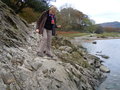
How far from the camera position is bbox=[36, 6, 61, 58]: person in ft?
30.7

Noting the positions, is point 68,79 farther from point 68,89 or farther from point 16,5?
point 16,5

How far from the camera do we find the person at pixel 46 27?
9.37 meters

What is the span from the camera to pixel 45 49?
33.8 ft

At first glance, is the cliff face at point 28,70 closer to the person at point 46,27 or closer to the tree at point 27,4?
the person at point 46,27

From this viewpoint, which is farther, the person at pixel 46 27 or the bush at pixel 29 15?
the bush at pixel 29 15

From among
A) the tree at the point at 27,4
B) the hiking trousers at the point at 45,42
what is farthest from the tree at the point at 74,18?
the hiking trousers at the point at 45,42

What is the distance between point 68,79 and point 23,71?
253cm

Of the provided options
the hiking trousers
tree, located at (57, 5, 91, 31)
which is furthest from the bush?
tree, located at (57, 5, 91, 31)

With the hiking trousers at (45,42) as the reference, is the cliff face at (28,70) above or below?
below

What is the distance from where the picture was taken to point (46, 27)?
970 centimetres

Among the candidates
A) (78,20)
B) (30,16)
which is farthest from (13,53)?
(78,20)

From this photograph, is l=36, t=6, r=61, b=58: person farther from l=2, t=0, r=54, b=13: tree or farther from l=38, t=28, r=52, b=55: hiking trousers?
l=2, t=0, r=54, b=13: tree

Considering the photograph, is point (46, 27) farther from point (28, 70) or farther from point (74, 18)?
point (74, 18)

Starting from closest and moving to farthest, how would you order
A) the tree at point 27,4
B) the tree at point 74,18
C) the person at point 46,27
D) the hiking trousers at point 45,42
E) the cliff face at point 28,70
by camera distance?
the cliff face at point 28,70 → the person at point 46,27 → the hiking trousers at point 45,42 → the tree at point 27,4 → the tree at point 74,18
